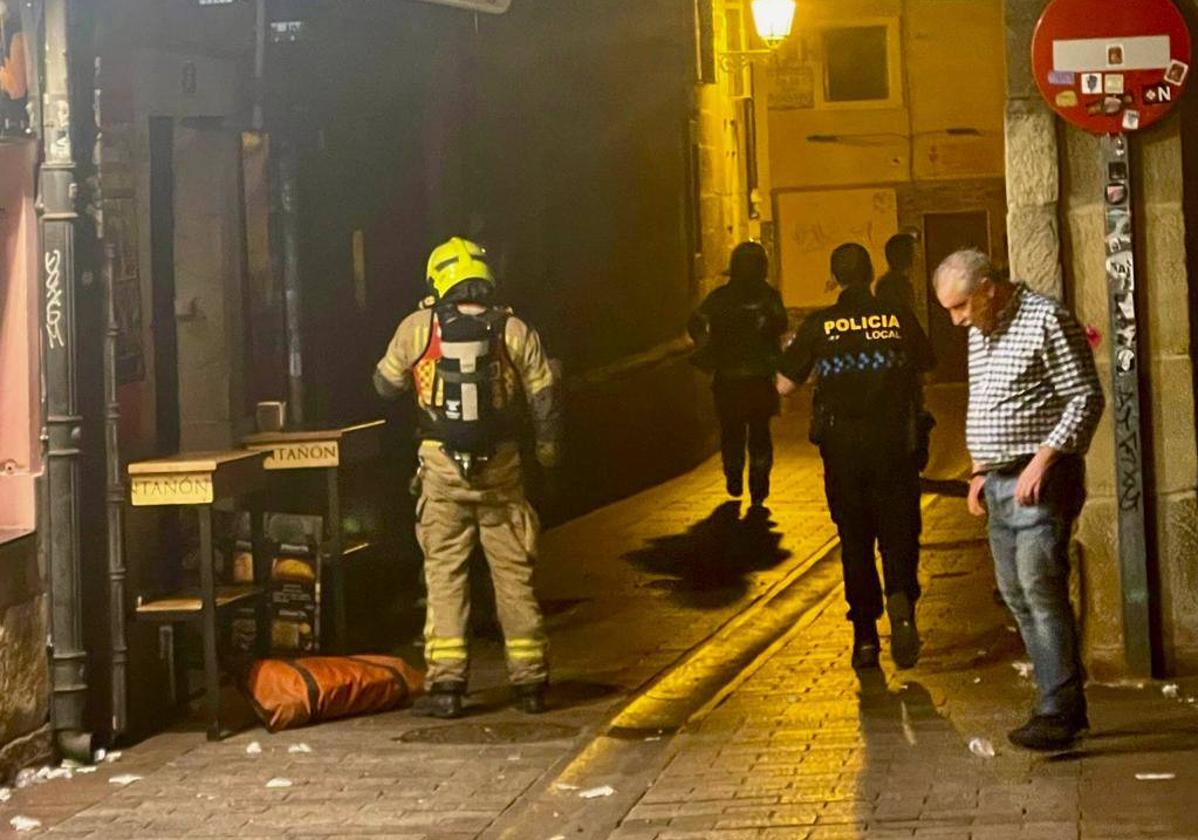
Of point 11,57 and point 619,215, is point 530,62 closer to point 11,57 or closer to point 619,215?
point 619,215

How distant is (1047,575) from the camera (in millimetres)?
8086

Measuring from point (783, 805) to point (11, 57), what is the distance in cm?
381

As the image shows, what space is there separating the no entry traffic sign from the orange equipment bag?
351 centimetres

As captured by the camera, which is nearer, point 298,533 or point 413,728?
point 413,728

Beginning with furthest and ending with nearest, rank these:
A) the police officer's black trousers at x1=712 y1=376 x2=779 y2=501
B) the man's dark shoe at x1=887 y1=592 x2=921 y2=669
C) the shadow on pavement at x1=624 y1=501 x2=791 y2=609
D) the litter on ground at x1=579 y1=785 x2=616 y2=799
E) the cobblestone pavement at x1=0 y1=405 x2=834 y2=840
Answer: the police officer's black trousers at x1=712 y1=376 x2=779 y2=501 < the shadow on pavement at x1=624 y1=501 x2=791 y2=609 < the man's dark shoe at x1=887 y1=592 x2=921 y2=669 < the litter on ground at x1=579 y1=785 x2=616 y2=799 < the cobblestone pavement at x1=0 y1=405 x2=834 y2=840

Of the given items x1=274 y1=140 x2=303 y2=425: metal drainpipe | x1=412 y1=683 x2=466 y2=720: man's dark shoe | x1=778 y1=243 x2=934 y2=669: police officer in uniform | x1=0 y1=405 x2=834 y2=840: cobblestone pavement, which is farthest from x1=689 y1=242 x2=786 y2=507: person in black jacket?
x1=412 y1=683 x2=466 y2=720: man's dark shoe

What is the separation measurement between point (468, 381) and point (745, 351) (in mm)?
6465

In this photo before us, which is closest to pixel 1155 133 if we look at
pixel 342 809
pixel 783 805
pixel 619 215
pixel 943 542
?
pixel 783 805

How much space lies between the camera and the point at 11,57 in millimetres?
8500

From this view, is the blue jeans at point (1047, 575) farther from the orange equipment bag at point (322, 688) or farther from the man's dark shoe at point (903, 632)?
the orange equipment bag at point (322, 688)

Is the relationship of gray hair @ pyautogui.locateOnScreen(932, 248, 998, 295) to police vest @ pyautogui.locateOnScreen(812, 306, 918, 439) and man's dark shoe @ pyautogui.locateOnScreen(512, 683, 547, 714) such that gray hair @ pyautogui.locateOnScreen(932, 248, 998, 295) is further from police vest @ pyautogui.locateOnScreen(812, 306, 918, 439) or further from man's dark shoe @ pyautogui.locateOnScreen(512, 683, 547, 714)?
man's dark shoe @ pyautogui.locateOnScreen(512, 683, 547, 714)

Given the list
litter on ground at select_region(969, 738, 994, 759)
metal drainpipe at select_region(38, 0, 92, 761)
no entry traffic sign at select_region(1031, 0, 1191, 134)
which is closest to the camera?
litter on ground at select_region(969, 738, 994, 759)

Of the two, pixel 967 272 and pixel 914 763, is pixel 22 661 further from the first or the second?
pixel 967 272

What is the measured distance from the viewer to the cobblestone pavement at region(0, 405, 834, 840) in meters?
7.75
